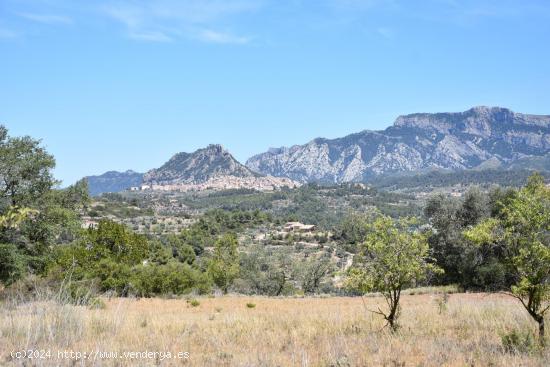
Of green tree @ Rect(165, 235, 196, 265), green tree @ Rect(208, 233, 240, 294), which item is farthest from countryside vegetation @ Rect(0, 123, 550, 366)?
green tree @ Rect(165, 235, 196, 265)

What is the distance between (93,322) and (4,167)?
1693 centimetres

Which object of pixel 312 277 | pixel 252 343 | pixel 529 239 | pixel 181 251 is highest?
pixel 529 239

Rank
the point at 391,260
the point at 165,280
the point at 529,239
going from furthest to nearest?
the point at 165,280 < the point at 391,260 < the point at 529,239

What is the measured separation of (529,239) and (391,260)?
12.0 ft

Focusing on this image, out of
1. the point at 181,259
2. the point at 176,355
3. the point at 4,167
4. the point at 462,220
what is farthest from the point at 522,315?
the point at 181,259

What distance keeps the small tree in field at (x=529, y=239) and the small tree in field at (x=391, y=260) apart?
259 cm

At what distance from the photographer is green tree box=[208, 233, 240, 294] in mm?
45750

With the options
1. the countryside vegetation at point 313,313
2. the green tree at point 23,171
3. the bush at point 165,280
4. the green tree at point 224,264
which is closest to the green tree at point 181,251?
the green tree at point 224,264

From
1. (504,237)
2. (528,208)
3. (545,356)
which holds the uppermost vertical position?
(528,208)

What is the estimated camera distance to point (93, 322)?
980 cm

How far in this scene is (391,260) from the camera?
482 inches

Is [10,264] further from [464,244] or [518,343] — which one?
[464,244]

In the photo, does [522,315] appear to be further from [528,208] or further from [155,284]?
[155,284]

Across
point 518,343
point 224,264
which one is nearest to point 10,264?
point 518,343
